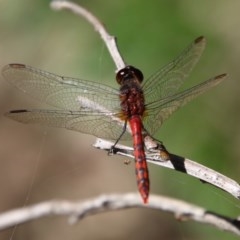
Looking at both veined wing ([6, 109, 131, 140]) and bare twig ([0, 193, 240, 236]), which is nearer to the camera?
bare twig ([0, 193, 240, 236])

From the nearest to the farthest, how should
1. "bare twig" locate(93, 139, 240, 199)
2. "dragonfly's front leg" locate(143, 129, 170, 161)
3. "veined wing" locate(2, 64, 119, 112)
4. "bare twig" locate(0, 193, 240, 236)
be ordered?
1. "bare twig" locate(0, 193, 240, 236)
2. "bare twig" locate(93, 139, 240, 199)
3. "dragonfly's front leg" locate(143, 129, 170, 161)
4. "veined wing" locate(2, 64, 119, 112)

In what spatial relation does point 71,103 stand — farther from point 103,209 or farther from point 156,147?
point 103,209

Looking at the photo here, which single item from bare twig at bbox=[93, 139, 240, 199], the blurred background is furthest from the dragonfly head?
the blurred background

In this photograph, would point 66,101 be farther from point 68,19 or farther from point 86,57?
point 68,19

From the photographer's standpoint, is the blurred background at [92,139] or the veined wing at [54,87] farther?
the blurred background at [92,139]

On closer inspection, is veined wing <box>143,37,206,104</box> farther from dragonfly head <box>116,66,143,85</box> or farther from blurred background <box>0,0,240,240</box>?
blurred background <box>0,0,240,240</box>

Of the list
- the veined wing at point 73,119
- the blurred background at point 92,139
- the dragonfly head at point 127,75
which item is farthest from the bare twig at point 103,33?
the blurred background at point 92,139

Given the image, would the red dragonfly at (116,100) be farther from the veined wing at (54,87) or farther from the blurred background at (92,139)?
the blurred background at (92,139)
